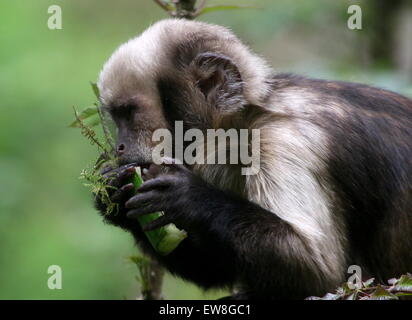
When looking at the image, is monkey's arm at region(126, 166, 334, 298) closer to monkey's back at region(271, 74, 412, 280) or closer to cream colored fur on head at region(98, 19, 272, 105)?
monkey's back at region(271, 74, 412, 280)

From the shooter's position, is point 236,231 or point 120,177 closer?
point 236,231

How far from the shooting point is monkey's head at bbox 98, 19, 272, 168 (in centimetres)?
565

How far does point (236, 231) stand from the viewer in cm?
490

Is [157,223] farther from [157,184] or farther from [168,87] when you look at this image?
[168,87]

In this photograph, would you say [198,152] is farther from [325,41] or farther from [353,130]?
[325,41]

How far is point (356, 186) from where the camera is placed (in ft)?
17.7

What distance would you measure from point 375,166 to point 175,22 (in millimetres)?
1751

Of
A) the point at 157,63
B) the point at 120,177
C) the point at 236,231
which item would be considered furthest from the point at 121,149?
the point at 236,231

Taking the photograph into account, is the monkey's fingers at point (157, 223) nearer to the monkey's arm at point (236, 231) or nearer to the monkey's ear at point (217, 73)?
the monkey's arm at point (236, 231)

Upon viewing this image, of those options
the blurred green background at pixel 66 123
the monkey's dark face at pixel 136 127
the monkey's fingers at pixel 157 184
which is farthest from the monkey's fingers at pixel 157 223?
the blurred green background at pixel 66 123

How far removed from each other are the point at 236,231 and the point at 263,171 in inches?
21.1

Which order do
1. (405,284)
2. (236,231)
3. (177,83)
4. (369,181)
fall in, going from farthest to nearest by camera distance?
(177,83) → (369,181) → (236,231) → (405,284)

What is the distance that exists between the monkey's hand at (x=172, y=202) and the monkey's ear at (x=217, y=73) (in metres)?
0.95

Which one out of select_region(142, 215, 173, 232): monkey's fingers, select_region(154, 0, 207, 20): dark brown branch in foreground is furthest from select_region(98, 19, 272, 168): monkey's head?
select_region(142, 215, 173, 232): monkey's fingers
